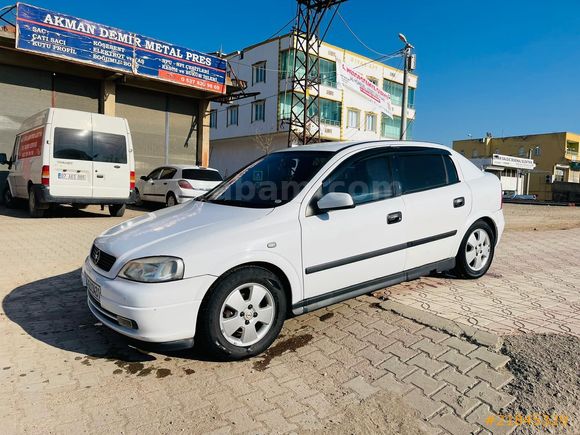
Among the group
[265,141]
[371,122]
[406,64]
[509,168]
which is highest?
[371,122]

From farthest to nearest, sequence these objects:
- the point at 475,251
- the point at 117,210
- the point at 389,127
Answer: the point at 389,127 < the point at 117,210 < the point at 475,251

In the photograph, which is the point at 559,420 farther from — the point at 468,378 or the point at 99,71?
the point at 99,71

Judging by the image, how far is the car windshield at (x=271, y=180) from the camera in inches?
145

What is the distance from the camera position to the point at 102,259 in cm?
328

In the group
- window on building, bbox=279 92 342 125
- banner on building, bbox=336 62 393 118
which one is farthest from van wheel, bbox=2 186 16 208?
window on building, bbox=279 92 342 125

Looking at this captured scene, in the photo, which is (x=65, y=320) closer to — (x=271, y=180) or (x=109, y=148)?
(x=271, y=180)

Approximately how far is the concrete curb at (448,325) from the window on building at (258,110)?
32.5 metres

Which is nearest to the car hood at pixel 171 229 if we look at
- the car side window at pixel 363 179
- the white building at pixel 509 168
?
the car side window at pixel 363 179

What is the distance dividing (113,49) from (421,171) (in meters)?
13.5

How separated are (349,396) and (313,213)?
1421 millimetres

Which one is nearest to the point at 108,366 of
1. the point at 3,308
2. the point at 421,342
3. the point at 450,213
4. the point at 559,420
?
the point at 3,308

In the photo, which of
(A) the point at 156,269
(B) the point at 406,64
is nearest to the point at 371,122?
(B) the point at 406,64

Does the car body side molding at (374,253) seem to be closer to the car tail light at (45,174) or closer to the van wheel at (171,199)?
the car tail light at (45,174)

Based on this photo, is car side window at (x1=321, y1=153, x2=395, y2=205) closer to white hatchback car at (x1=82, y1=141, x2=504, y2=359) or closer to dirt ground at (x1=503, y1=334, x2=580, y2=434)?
white hatchback car at (x1=82, y1=141, x2=504, y2=359)
